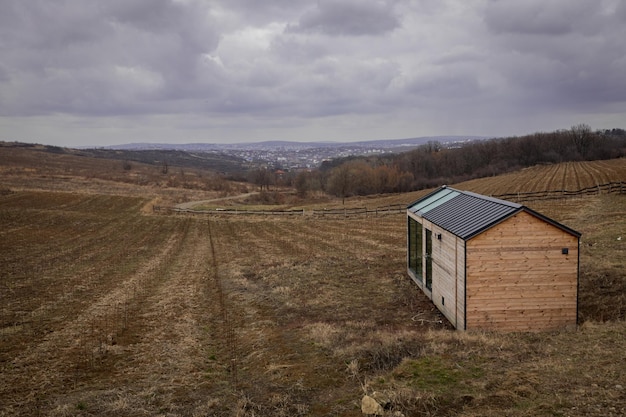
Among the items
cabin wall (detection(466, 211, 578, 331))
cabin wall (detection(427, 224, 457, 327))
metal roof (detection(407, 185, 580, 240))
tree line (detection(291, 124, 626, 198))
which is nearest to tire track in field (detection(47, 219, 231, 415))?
cabin wall (detection(427, 224, 457, 327))

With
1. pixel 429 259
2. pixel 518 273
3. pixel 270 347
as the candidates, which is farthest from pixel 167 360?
pixel 518 273

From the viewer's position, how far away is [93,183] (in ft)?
273

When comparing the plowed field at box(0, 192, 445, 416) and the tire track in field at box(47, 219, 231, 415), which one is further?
the plowed field at box(0, 192, 445, 416)

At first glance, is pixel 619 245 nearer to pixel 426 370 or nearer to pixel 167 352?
pixel 426 370

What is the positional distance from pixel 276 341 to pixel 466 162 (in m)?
111

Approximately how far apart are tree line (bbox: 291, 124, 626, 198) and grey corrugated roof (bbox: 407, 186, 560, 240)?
66650 mm

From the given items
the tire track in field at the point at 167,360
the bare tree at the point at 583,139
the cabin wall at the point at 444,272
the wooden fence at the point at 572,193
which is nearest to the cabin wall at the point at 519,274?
the cabin wall at the point at 444,272

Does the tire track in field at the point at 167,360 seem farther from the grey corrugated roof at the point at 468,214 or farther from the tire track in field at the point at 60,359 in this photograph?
the grey corrugated roof at the point at 468,214

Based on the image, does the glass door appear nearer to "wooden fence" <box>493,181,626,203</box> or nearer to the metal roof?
the metal roof

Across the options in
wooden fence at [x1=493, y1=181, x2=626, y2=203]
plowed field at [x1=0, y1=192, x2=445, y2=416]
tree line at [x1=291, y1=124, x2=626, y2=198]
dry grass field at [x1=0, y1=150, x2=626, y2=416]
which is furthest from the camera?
tree line at [x1=291, y1=124, x2=626, y2=198]

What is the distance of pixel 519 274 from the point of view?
13727 millimetres

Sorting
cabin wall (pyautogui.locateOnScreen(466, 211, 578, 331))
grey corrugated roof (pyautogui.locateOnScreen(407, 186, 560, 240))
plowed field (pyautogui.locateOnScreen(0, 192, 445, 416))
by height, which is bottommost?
plowed field (pyautogui.locateOnScreen(0, 192, 445, 416))

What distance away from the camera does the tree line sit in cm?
9840

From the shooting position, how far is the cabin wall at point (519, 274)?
13.7 m
